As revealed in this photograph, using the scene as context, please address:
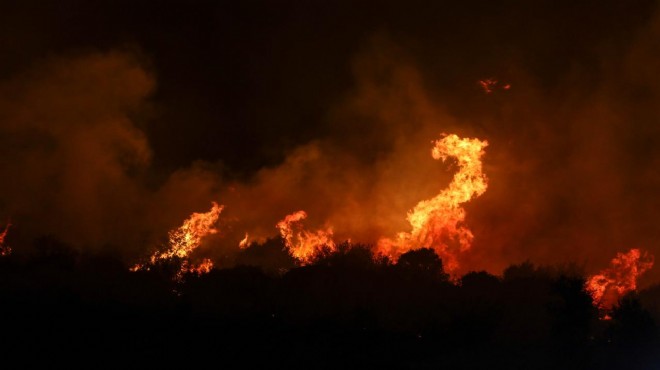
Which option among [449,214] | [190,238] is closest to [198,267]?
[190,238]

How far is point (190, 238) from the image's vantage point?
164ft

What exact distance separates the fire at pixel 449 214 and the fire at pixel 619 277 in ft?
32.7

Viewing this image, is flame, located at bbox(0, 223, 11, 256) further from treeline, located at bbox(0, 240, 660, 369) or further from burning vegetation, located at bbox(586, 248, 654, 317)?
burning vegetation, located at bbox(586, 248, 654, 317)

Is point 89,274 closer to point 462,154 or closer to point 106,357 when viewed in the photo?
point 106,357

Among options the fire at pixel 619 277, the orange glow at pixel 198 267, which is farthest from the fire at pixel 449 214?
the orange glow at pixel 198 267

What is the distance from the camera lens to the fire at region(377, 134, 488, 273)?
49406 mm

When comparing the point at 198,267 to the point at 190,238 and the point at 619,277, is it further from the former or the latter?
the point at 619,277

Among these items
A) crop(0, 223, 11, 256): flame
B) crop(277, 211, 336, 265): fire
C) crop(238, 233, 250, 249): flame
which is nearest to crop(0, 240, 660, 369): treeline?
crop(0, 223, 11, 256): flame

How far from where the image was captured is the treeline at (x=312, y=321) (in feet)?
101

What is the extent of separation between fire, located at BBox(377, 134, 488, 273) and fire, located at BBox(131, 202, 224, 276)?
13304 mm

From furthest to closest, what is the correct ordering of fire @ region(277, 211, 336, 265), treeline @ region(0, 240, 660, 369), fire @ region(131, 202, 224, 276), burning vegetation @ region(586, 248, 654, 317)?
fire @ region(277, 211, 336, 265), fire @ region(131, 202, 224, 276), burning vegetation @ region(586, 248, 654, 317), treeline @ region(0, 240, 660, 369)

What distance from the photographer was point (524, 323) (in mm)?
37344

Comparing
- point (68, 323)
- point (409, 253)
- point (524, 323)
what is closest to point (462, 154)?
point (409, 253)

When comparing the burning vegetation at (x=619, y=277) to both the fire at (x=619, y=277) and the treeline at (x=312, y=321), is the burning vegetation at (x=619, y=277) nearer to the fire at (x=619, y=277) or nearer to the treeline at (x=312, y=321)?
the fire at (x=619, y=277)
